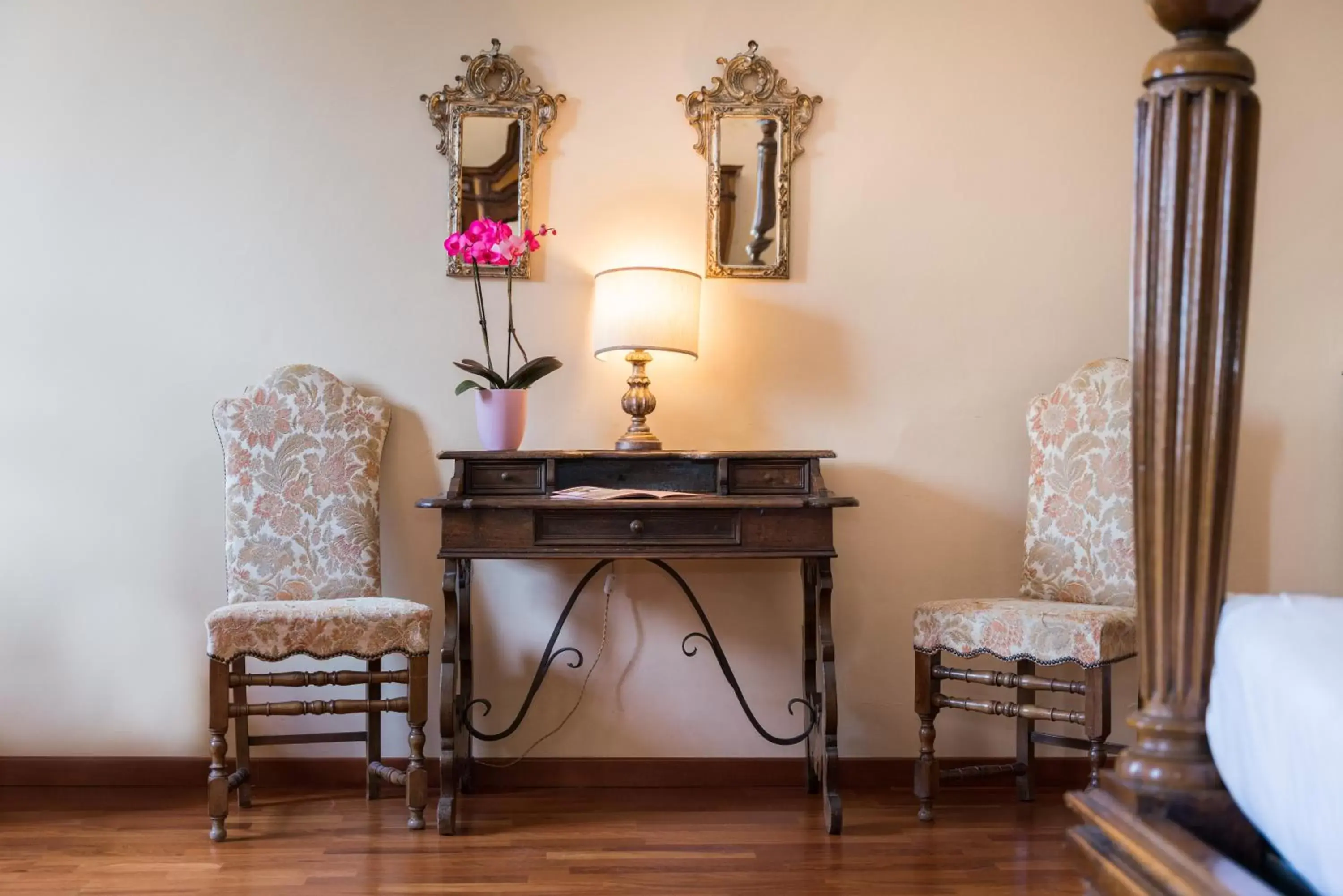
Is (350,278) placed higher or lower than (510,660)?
higher

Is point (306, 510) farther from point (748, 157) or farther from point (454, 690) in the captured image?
point (748, 157)

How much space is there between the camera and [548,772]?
3043mm

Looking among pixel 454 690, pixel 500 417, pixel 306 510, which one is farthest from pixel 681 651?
pixel 306 510

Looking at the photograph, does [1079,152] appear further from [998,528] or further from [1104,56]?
[998,528]

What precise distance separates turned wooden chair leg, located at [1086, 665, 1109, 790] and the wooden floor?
0.74 feet

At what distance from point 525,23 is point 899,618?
1.98 meters

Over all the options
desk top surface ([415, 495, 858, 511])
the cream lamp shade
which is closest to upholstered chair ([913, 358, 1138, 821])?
desk top surface ([415, 495, 858, 511])

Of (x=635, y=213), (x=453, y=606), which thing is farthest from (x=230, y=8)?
(x=453, y=606)

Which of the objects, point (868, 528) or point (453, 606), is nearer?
point (453, 606)

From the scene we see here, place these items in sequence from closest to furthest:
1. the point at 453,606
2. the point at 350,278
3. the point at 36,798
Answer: the point at 453,606, the point at 36,798, the point at 350,278

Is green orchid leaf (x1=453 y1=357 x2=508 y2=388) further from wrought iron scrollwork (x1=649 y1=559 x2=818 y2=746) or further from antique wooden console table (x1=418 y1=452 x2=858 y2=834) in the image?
wrought iron scrollwork (x1=649 y1=559 x2=818 y2=746)

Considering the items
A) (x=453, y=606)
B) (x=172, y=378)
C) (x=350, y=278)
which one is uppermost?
(x=350, y=278)

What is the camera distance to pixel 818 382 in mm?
3129

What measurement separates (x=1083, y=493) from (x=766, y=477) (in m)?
0.83
